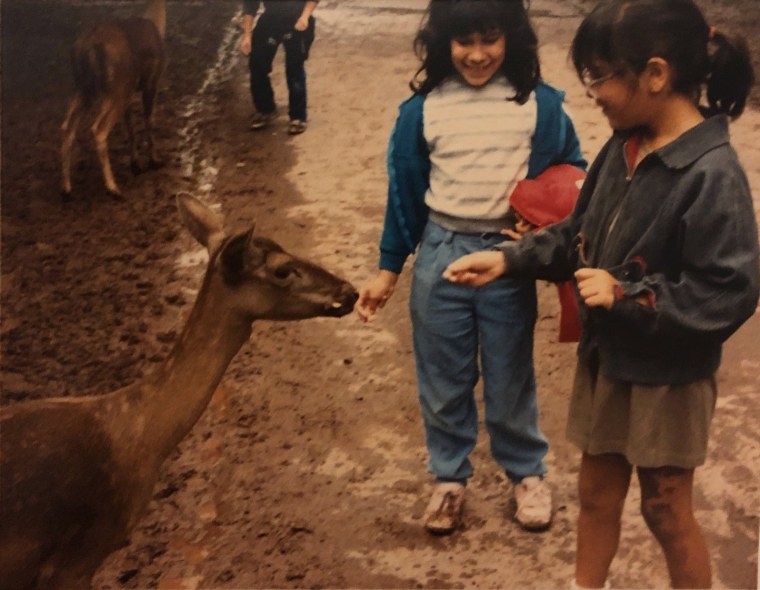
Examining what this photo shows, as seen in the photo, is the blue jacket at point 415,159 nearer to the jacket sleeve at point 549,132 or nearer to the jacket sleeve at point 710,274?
the jacket sleeve at point 549,132

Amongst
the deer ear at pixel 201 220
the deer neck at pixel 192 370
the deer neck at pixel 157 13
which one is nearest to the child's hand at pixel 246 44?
the deer neck at pixel 157 13

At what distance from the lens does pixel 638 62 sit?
1.18m

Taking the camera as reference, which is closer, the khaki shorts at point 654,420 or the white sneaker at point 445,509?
the khaki shorts at point 654,420

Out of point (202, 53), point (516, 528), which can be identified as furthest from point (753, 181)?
point (202, 53)

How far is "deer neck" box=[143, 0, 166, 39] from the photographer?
75.7 inches

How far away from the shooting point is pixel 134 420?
151 centimetres

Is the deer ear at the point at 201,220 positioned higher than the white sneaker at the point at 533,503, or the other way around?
the deer ear at the point at 201,220

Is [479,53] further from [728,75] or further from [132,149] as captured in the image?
[132,149]

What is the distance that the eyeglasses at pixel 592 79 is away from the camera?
47.4 inches

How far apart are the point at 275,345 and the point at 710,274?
4.21 ft

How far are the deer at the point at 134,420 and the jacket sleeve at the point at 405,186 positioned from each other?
0.20 meters

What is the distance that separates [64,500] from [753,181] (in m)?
1.22

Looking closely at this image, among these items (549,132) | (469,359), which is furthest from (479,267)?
(469,359)

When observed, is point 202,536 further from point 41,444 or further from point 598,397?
point 598,397
